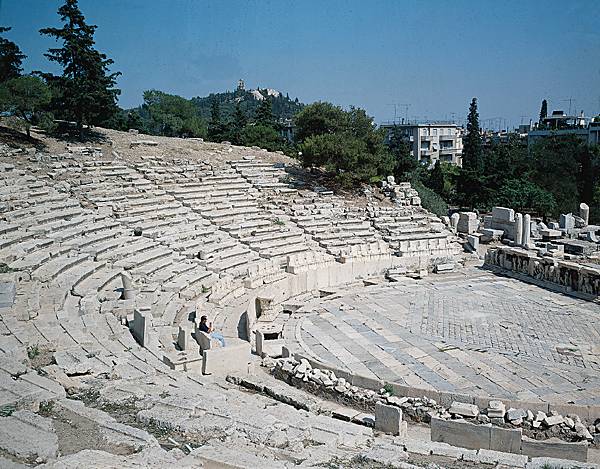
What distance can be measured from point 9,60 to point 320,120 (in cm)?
1340

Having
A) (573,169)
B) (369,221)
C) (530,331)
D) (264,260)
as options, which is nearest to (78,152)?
(264,260)

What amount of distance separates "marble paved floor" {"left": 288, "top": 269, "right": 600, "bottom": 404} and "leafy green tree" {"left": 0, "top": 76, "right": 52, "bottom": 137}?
42.4 feet

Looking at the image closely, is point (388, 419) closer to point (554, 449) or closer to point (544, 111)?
point (554, 449)

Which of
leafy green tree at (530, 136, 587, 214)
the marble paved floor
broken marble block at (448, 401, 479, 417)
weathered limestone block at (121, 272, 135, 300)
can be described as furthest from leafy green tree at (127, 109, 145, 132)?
broken marble block at (448, 401, 479, 417)

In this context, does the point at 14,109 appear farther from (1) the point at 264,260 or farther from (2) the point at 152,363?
(2) the point at 152,363

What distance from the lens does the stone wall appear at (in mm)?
16703

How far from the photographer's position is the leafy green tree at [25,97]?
20297 millimetres

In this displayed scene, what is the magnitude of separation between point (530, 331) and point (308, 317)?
5.16 m

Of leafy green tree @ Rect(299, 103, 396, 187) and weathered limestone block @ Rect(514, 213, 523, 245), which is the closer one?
weathered limestone block @ Rect(514, 213, 523, 245)

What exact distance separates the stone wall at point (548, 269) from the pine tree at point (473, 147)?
1844 centimetres

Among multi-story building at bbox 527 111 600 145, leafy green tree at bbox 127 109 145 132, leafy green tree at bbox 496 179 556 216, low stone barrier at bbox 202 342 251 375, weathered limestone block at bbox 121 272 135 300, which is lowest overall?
low stone barrier at bbox 202 342 251 375

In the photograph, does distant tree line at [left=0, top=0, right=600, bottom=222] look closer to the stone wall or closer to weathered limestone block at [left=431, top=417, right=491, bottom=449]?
the stone wall

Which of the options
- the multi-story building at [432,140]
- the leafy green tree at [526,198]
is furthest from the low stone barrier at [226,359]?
the multi-story building at [432,140]

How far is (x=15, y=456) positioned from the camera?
502 centimetres
